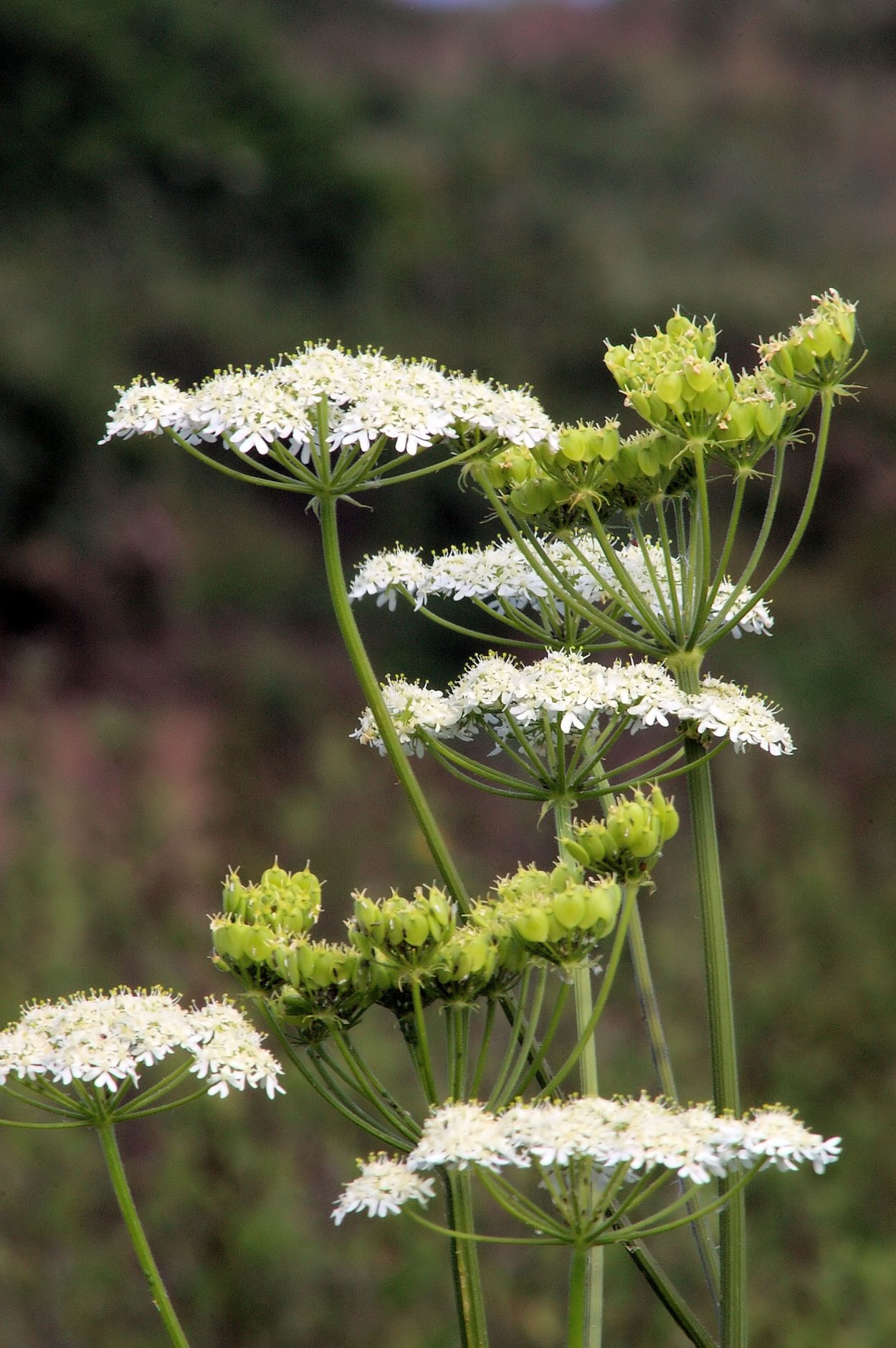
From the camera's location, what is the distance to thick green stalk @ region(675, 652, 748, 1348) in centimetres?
247

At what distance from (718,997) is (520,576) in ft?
3.14

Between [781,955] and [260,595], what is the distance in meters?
11.7

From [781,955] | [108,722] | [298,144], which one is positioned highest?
[298,144]

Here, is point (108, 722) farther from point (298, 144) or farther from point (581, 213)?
point (581, 213)

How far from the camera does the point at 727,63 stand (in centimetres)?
2502

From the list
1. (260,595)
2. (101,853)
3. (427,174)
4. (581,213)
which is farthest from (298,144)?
(101,853)

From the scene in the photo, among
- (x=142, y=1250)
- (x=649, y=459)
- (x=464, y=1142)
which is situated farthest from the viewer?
(x=649, y=459)

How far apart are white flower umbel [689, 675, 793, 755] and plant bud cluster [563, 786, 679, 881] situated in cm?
29

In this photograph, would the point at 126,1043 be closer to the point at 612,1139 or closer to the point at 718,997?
the point at 612,1139

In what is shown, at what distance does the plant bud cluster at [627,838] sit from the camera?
92.6 inches

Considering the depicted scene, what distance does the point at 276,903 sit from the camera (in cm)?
246

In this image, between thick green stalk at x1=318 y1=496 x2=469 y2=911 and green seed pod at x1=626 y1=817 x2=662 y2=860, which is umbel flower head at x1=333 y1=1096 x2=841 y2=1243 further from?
thick green stalk at x1=318 y1=496 x2=469 y2=911

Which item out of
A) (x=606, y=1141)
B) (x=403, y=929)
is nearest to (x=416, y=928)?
(x=403, y=929)

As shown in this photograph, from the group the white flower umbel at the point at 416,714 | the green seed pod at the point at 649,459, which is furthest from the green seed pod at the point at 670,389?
the white flower umbel at the point at 416,714
